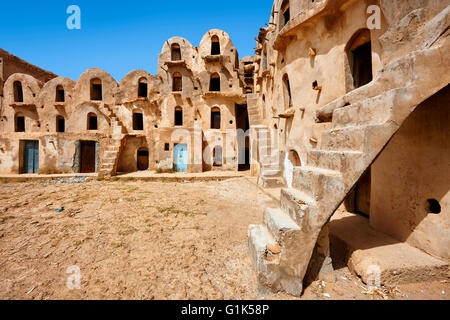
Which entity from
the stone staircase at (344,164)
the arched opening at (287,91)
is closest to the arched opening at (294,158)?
the arched opening at (287,91)

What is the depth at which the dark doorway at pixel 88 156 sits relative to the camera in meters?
15.0

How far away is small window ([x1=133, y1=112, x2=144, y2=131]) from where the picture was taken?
56.5 ft

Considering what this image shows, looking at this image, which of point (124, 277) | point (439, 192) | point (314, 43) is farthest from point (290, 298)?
point (314, 43)

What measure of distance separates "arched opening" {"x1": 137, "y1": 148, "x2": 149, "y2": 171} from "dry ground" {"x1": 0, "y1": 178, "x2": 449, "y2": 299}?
30.5 ft

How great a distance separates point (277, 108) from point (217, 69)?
8.72 meters

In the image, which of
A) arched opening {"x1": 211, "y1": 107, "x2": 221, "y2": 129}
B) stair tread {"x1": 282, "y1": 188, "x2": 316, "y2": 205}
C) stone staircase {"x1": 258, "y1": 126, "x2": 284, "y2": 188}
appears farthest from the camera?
arched opening {"x1": 211, "y1": 107, "x2": 221, "y2": 129}

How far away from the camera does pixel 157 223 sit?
5.51 m

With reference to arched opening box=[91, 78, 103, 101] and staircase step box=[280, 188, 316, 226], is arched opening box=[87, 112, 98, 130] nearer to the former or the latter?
arched opening box=[91, 78, 103, 101]

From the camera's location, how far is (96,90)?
59.2ft

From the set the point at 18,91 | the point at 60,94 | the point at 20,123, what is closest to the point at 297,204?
the point at 60,94

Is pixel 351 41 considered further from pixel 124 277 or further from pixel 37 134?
pixel 37 134

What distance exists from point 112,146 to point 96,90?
7568 millimetres

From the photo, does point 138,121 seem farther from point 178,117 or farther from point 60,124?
Answer: point 60,124

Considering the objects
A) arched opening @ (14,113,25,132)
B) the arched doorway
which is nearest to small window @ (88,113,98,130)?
arched opening @ (14,113,25,132)
